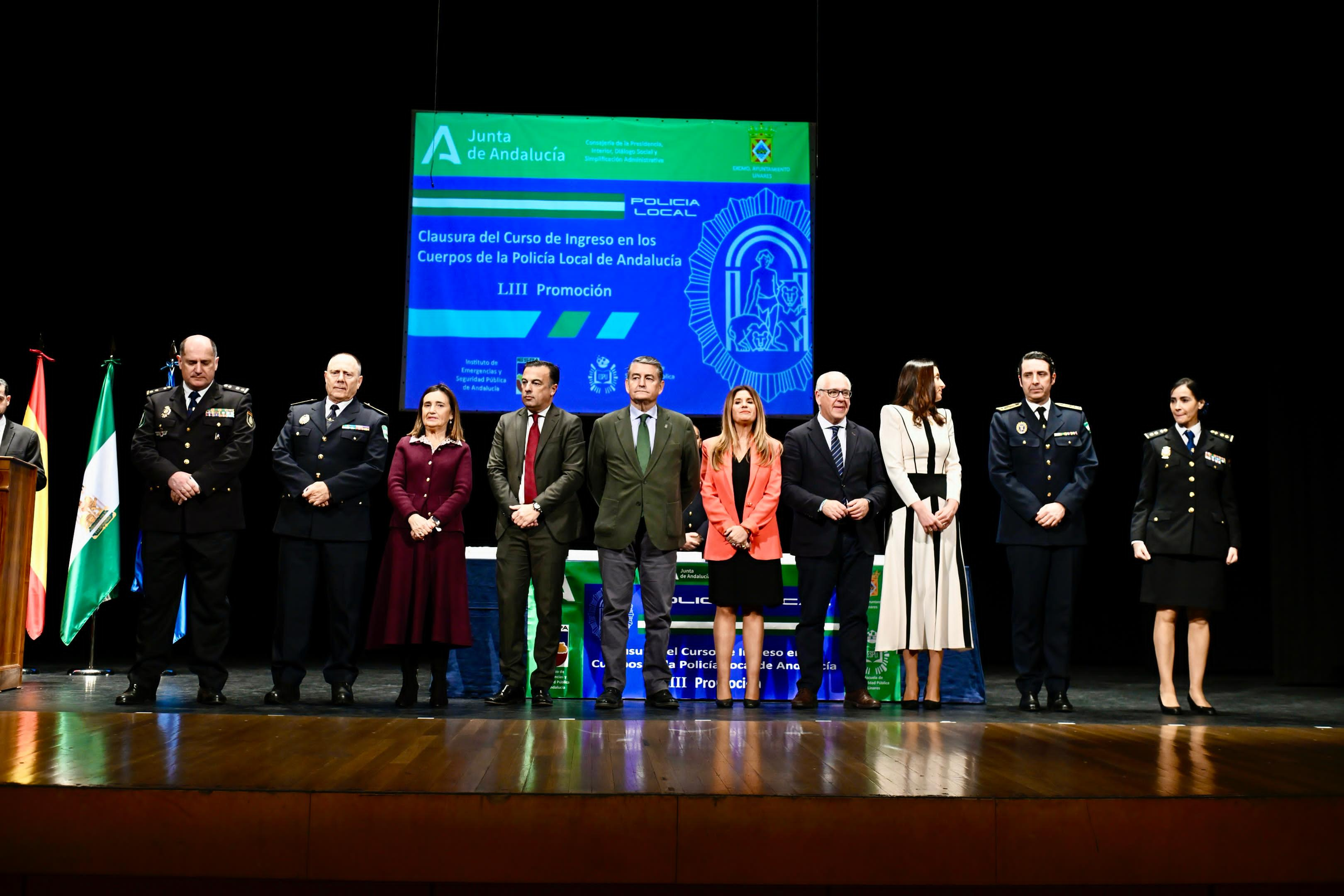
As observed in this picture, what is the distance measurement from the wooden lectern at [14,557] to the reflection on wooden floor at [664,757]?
2.80ft

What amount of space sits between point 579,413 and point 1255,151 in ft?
12.9

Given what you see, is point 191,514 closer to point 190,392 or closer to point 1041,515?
point 190,392

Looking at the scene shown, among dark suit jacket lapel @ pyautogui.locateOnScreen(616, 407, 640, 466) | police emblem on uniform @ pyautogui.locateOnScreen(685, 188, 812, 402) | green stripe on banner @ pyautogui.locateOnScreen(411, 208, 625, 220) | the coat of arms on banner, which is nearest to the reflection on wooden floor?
dark suit jacket lapel @ pyautogui.locateOnScreen(616, 407, 640, 466)

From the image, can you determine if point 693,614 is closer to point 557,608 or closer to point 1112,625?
point 557,608

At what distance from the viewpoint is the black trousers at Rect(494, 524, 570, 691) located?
4.59 m

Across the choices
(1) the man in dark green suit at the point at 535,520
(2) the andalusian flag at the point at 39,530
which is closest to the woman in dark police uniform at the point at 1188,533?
(1) the man in dark green suit at the point at 535,520

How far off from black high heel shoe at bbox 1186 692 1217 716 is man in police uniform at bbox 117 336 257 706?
3.81 meters

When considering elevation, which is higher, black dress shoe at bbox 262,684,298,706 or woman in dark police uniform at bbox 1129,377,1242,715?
woman in dark police uniform at bbox 1129,377,1242,715

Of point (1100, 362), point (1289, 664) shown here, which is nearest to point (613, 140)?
point (1100, 362)

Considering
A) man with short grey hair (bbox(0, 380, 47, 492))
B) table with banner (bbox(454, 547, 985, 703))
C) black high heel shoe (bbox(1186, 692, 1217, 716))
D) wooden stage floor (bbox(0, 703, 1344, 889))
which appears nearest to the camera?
wooden stage floor (bbox(0, 703, 1344, 889))

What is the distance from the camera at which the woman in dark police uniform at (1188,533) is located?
4.61 metres

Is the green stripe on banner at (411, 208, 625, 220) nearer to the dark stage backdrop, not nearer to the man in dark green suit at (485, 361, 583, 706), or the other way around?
the dark stage backdrop

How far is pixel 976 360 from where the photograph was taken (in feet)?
22.2

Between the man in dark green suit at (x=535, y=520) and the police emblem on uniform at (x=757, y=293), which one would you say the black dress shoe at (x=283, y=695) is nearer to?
the man in dark green suit at (x=535, y=520)
